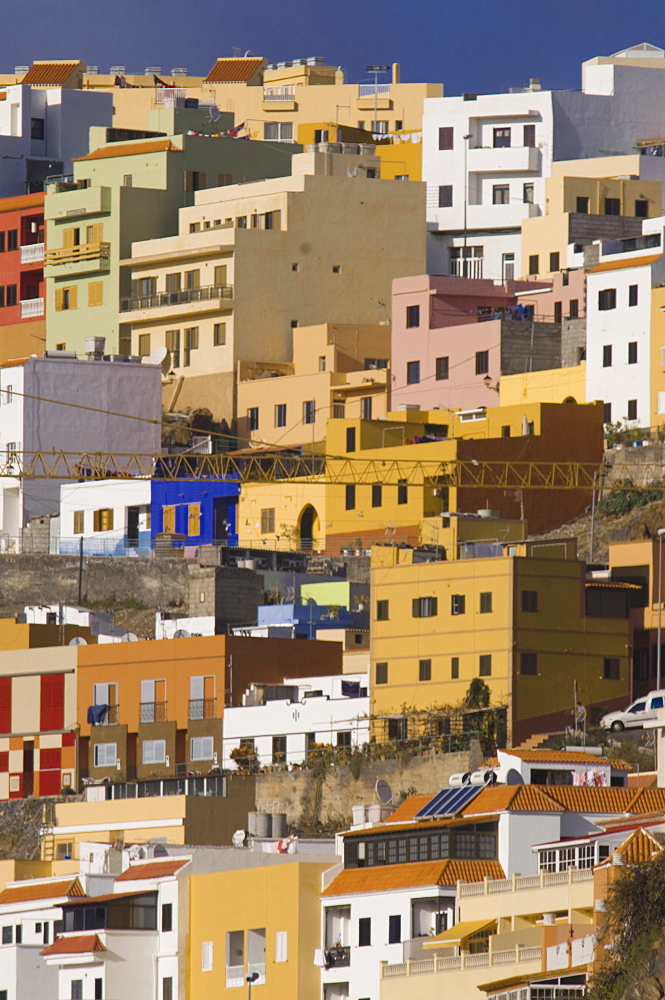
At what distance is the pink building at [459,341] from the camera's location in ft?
306

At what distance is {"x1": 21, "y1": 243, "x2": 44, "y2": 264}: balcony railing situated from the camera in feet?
350

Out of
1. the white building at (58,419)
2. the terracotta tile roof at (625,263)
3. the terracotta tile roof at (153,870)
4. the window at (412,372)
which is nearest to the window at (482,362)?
the window at (412,372)

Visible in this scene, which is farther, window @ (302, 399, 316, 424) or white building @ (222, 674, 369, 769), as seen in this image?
window @ (302, 399, 316, 424)

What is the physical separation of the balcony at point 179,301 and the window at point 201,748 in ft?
100

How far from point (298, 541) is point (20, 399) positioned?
11184 millimetres

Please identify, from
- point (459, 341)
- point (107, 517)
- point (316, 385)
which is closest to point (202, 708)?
point (107, 517)

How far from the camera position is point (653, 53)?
117812 mm

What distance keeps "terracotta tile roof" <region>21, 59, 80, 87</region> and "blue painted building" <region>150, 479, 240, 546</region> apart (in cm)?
4744

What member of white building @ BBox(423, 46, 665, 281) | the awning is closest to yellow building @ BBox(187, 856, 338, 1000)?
the awning

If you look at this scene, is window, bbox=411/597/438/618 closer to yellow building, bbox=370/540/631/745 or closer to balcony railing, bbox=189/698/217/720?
yellow building, bbox=370/540/631/745

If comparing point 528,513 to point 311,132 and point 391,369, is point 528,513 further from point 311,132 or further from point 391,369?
point 311,132

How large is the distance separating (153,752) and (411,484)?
1591cm

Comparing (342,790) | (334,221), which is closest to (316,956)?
(342,790)

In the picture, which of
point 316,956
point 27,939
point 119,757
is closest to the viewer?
point 316,956
